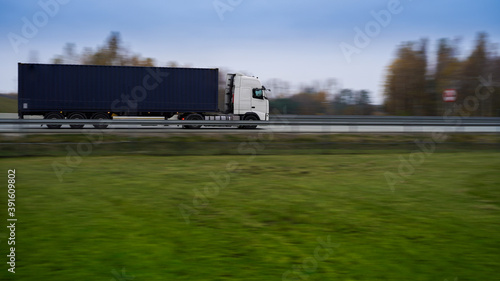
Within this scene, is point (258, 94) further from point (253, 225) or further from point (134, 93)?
point (253, 225)

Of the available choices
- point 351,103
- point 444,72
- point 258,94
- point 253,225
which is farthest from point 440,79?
point 253,225

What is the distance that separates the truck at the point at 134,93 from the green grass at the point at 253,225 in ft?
49.8

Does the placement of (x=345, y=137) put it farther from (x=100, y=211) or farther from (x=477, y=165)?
(x=100, y=211)

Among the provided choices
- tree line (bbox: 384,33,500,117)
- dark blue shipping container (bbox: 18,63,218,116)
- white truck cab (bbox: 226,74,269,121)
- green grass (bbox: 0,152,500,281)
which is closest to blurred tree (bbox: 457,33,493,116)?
tree line (bbox: 384,33,500,117)

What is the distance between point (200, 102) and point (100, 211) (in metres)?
19.9

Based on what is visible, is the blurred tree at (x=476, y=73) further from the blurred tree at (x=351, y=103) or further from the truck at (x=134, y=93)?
the truck at (x=134, y=93)

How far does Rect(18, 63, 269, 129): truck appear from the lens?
80.7ft

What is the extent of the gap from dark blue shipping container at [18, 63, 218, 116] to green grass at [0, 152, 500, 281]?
1518 centimetres

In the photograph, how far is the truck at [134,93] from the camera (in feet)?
80.7

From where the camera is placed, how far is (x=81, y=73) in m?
24.9

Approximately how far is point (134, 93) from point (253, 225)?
70.4 ft

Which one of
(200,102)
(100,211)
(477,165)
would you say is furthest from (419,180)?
(200,102)

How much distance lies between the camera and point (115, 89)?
25234mm

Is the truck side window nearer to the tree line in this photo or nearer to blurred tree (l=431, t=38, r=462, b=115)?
the tree line
